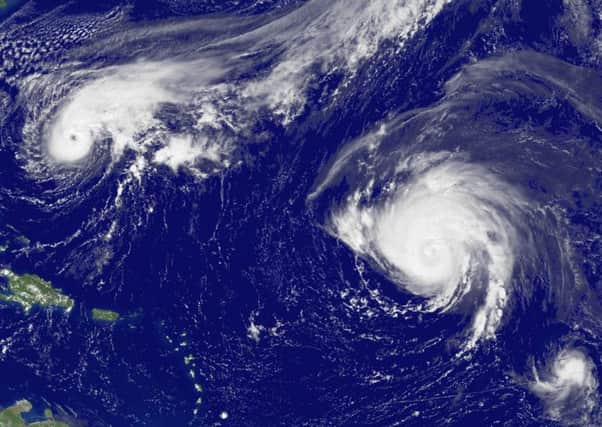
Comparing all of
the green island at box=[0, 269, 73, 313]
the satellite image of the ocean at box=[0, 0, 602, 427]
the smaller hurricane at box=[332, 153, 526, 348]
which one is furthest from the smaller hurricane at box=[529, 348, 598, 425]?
the green island at box=[0, 269, 73, 313]

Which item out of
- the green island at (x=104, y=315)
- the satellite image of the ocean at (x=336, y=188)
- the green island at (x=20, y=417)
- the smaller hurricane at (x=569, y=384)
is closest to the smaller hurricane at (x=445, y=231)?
the satellite image of the ocean at (x=336, y=188)

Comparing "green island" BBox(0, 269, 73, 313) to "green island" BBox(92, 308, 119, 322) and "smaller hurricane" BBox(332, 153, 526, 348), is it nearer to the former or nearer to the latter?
"green island" BBox(92, 308, 119, 322)

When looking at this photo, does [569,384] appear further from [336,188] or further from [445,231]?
[336,188]

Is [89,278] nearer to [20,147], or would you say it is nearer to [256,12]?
[20,147]

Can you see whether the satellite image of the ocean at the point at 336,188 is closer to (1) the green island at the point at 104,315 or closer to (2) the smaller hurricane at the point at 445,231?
(2) the smaller hurricane at the point at 445,231

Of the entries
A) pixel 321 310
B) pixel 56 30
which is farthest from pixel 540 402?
pixel 56 30

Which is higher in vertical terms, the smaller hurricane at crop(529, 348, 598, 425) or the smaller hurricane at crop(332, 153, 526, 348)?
the smaller hurricane at crop(332, 153, 526, 348)
